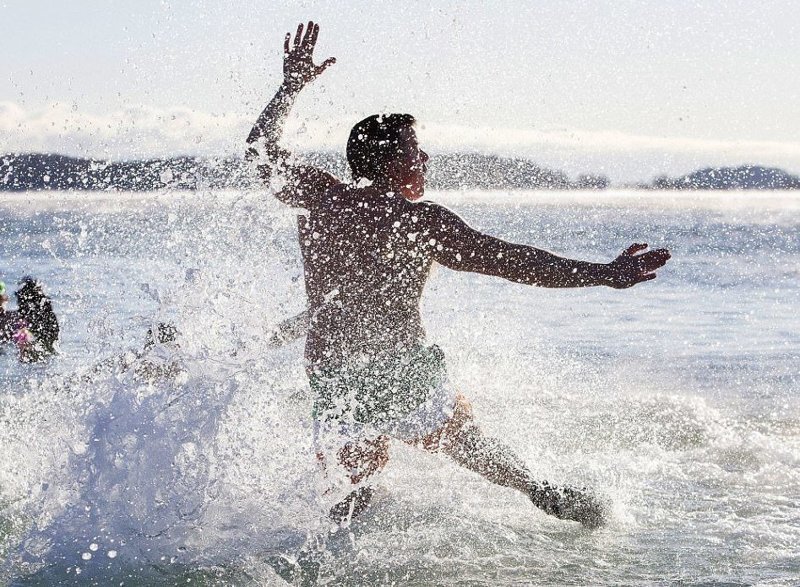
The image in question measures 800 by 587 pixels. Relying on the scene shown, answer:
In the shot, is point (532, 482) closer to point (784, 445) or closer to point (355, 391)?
point (355, 391)

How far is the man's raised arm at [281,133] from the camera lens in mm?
4355

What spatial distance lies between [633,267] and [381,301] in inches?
40.6

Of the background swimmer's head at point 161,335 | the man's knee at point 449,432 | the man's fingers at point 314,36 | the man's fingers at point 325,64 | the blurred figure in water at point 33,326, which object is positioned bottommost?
the blurred figure in water at point 33,326

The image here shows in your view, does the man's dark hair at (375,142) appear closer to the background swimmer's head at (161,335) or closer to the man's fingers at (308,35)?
the man's fingers at (308,35)

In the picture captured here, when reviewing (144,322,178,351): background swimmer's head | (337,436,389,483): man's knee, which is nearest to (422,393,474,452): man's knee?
(337,436,389,483): man's knee

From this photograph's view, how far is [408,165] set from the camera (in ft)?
13.7

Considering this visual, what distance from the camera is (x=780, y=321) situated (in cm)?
1270

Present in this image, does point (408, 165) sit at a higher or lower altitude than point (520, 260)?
higher

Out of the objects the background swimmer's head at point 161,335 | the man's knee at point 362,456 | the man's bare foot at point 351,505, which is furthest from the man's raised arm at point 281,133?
the man's bare foot at point 351,505

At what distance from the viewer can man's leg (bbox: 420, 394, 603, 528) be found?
4.26 m

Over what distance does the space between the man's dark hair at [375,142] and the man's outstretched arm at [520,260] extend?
0.29m

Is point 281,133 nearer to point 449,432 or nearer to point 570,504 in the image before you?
point 449,432

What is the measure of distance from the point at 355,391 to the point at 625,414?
3.74m

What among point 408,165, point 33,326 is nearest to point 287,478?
point 408,165
